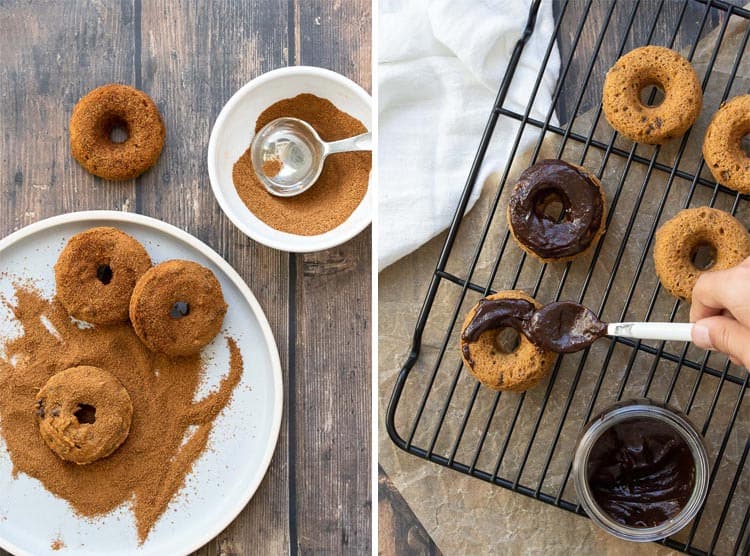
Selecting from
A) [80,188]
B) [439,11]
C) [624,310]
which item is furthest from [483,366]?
[80,188]

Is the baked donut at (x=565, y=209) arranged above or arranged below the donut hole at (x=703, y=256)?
above

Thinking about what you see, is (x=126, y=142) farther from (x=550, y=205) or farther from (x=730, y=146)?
(x=730, y=146)

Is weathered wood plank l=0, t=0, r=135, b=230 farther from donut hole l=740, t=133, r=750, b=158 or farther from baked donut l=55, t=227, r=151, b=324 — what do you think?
donut hole l=740, t=133, r=750, b=158

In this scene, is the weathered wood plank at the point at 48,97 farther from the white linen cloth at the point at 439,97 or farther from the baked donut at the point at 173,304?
the white linen cloth at the point at 439,97

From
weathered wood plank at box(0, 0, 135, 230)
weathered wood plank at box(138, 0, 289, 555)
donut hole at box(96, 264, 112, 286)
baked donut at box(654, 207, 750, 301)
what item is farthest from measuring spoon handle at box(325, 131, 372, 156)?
baked donut at box(654, 207, 750, 301)

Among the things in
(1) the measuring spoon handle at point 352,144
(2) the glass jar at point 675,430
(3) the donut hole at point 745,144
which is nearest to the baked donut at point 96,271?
(1) the measuring spoon handle at point 352,144
